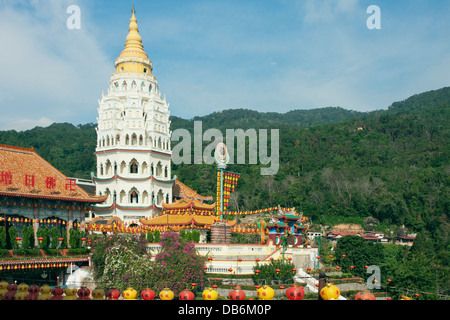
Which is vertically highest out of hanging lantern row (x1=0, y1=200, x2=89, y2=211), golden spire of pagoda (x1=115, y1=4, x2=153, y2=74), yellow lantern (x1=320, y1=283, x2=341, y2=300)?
golden spire of pagoda (x1=115, y1=4, x2=153, y2=74)

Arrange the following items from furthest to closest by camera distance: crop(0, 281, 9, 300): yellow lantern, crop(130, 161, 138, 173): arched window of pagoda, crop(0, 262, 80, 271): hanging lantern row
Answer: crop(130, 161, 138, 173): arched window of pagoda < crop(0, 262, 80, 271): hanging lantern row < crop(0, 281, 9, 300): yellow lantern

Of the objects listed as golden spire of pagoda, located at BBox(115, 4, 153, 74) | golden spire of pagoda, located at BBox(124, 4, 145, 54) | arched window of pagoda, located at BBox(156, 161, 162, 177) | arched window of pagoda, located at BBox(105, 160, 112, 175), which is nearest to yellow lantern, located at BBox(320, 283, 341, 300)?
arched window of pagoda, located at BBox(156, 161, 162, 177)

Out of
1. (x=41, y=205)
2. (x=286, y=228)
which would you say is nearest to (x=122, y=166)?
(x=41, y=205)

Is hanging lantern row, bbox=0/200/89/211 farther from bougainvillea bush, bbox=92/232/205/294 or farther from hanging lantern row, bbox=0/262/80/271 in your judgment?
bougainvillea bush, bbox=92/232/205/294

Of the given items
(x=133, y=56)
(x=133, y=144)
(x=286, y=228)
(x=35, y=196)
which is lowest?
(x=286, y=228)

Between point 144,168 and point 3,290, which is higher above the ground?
point 144,168

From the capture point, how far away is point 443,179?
85625mm

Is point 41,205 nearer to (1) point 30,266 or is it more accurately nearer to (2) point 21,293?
(1) point 30,266

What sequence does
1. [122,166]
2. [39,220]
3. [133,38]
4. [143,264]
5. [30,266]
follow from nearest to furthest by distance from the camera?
[143,264] → [30,266] → [39,220] → [122,166] → [133,38]

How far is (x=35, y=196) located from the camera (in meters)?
37.6

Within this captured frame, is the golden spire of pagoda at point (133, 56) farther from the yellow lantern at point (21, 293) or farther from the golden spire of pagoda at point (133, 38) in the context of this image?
the yellow lantern at point (21, 293)

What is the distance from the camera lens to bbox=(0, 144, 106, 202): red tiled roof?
37.2 meters

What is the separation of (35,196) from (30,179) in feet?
6.54

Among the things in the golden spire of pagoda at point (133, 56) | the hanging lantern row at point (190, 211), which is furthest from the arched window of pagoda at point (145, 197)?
the golden spire of pagoda at point (133, 56)
